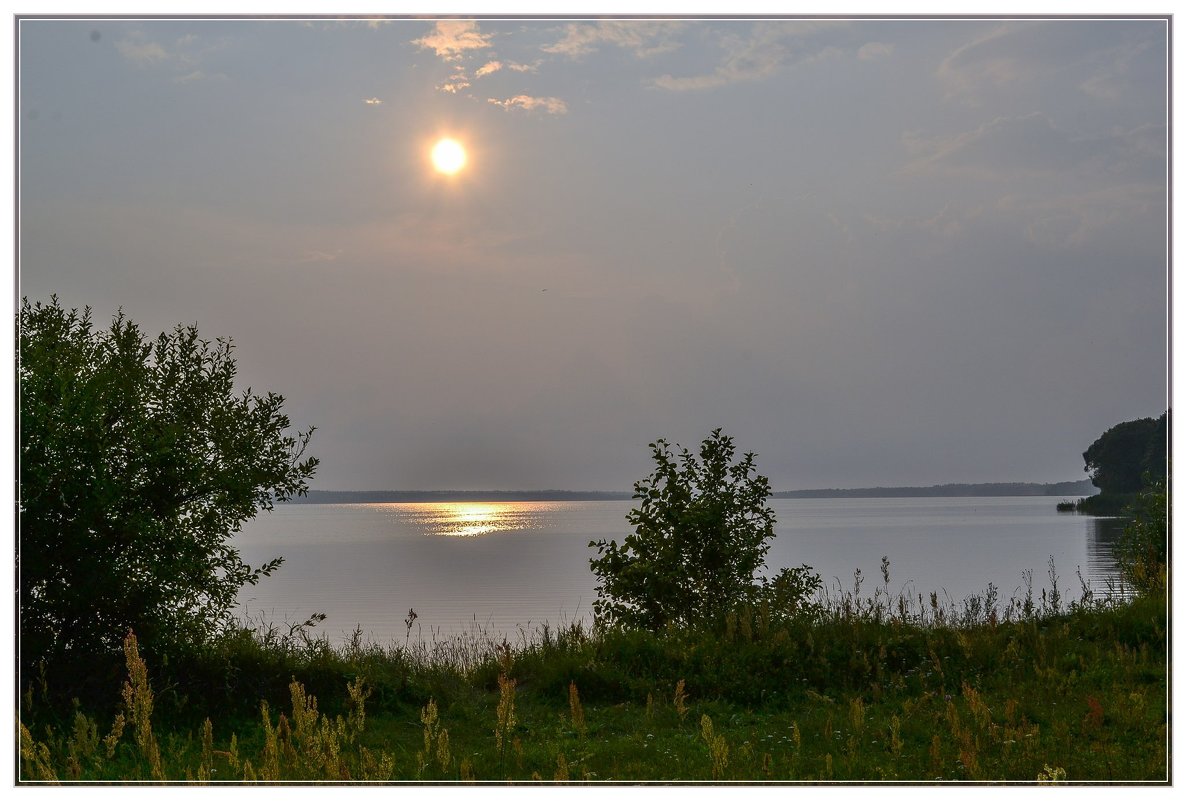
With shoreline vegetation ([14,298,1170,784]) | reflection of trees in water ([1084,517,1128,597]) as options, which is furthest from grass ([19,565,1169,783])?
reflection of trees in water ([1084,517,1128,597])

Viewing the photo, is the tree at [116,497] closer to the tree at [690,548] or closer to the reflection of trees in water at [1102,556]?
the tree at [690,548]

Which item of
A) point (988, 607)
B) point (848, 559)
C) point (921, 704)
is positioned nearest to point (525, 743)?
point (921, 704)

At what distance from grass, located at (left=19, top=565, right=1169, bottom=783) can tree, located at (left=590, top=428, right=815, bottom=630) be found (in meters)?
1.34

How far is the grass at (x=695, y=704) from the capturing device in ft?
27.7

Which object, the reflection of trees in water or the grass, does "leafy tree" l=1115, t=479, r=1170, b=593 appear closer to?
the reflection of trees in water

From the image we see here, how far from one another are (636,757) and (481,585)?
3367 cm

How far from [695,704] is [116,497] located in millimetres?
7195

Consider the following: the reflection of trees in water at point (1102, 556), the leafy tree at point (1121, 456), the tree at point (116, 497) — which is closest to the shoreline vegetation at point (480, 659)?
the tree at point (116, 497)

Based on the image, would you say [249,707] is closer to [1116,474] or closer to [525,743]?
[525,743]

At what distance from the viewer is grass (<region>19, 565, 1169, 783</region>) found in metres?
8.44

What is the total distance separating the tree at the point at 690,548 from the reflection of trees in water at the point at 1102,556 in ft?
20.7

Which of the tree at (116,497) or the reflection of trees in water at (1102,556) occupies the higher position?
the tree at (116,497)

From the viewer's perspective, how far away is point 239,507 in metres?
12.8

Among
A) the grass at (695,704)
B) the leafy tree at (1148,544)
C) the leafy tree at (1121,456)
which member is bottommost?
the grass at (695,704)
